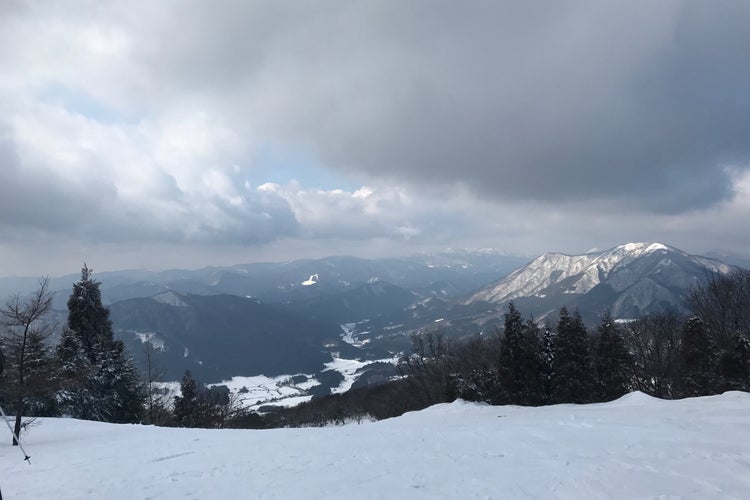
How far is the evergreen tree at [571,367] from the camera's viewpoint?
29.4m

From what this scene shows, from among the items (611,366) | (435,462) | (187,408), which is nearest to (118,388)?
(187,408)

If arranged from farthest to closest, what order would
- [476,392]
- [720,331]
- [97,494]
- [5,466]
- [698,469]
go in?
[720,331] → [476,392] → [5,466] → [97,494] → [698,469]

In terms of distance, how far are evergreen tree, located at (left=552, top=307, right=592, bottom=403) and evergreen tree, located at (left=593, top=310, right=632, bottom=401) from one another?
1.28 metres

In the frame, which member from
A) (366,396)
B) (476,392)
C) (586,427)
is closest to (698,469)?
(586,427)

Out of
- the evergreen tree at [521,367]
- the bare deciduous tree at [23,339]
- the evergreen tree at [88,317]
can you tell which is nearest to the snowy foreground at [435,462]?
the bare deciduous tree at [23,339]

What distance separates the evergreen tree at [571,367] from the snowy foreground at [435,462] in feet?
48.2

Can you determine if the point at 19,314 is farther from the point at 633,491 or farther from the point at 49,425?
the point at 633,491

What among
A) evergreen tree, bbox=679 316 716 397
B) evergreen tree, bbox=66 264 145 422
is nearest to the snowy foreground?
evergreen tree, bbox=679 316 716 397

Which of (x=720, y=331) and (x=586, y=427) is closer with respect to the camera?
(x=586, y=427)

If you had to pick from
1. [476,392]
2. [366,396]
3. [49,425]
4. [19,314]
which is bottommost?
[366,396]

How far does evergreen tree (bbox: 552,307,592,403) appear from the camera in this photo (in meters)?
29.4

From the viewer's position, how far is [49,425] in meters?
21.3

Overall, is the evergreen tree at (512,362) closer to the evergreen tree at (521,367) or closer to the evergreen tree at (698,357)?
the evergreen tree at (521,367)

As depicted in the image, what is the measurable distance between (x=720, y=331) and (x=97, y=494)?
152 ft
